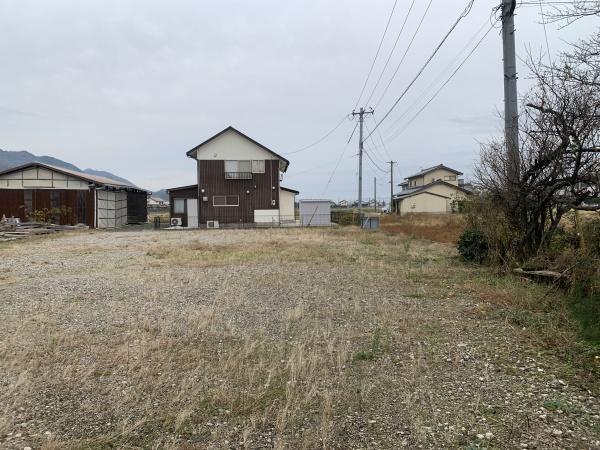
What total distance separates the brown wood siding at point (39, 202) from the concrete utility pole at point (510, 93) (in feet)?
82.8

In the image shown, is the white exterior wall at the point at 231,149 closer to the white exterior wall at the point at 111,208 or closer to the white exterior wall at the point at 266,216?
the white exterior wall at the point at 266,216

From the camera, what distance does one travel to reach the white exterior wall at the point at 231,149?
3152 cm

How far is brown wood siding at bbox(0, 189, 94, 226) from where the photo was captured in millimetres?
27125

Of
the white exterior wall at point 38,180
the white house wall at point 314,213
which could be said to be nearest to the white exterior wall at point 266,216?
the white house wall at point 314,213

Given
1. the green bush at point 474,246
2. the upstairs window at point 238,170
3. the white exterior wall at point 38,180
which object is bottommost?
the green bush at point 474,246

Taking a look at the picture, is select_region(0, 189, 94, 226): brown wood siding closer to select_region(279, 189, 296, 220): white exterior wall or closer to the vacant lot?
select_region(279, 189, 296, 220): white exterior wall

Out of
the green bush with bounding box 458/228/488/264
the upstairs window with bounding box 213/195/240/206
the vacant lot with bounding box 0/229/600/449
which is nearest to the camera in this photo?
the vacant lot with bounding box 0/229/600/449

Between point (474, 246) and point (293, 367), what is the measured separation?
793 centimetres

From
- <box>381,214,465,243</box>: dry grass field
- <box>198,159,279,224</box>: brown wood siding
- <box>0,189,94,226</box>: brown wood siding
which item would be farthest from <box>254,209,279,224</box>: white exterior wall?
<box>0,189,94,226</box>: brown wood siding

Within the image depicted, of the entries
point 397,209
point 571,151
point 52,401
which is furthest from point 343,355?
point 397,209

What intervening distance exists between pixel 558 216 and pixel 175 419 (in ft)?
26.2

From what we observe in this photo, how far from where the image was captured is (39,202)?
27.2m

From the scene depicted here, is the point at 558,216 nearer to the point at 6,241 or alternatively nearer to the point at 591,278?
the point at 591,278

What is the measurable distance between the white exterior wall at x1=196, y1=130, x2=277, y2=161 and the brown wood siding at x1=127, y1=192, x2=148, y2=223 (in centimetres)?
835
